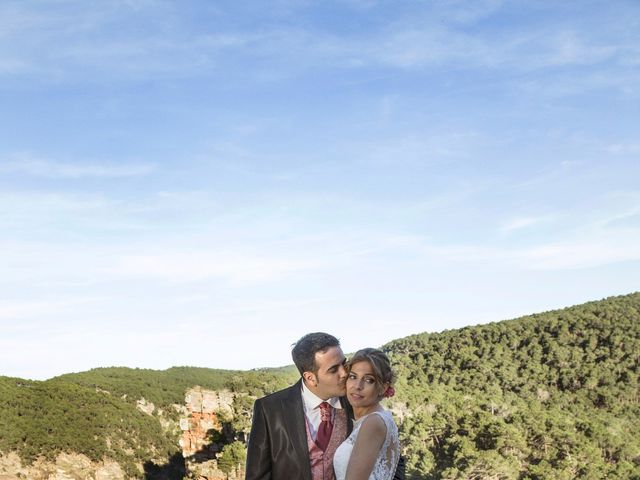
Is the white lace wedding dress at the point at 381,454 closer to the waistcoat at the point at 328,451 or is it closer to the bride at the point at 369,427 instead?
the bride at the point at 369,427

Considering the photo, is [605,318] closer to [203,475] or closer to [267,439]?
[203,475]

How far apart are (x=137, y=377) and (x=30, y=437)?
18.8 metres

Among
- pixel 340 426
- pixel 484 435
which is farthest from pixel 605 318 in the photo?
pixel 340 426

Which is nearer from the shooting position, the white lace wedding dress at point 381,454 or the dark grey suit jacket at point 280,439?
the white lace wedding dress at point 381,454

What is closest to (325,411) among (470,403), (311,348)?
(311,348)

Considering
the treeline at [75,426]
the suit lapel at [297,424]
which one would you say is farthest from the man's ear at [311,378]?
the treeline at [75,426]

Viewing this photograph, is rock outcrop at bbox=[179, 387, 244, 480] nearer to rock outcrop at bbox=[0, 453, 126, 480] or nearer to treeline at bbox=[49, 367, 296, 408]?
rock outcrop at bbox=[0, 453, 126, 480]

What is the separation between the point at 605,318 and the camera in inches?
2306

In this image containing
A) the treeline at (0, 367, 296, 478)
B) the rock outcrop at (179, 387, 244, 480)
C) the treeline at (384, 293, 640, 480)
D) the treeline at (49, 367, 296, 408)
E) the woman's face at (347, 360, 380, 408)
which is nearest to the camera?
the woman's face at (347, 360, 380, 408)

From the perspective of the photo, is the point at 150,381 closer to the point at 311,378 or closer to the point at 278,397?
the point at 278,397

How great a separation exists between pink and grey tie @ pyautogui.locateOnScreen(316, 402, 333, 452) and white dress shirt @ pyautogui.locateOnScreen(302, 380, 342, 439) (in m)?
0.03

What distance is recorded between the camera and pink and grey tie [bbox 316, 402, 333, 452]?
14.3 feet

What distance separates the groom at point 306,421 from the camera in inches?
167

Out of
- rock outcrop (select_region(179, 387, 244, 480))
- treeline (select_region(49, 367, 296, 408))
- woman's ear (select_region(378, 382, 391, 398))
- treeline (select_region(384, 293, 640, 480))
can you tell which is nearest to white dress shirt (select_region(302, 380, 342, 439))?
woman's ear (select_region(378, 382, 391, 398))
